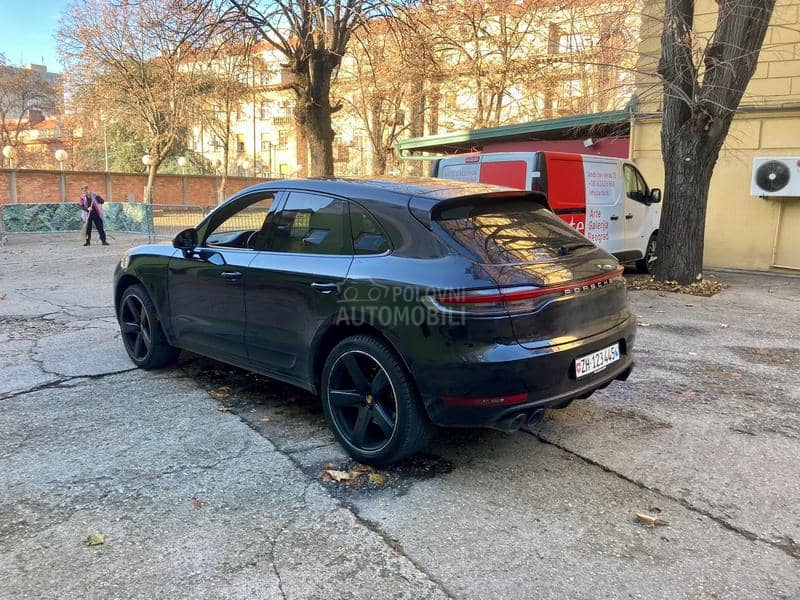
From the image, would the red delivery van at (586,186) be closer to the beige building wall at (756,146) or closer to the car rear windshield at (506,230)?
the beige building wall at (756,146)

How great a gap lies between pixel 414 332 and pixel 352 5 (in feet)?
39.0

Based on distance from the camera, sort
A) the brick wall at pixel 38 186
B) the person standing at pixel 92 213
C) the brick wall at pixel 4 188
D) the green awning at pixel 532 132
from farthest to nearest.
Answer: the brick wall at pixel 38 186 → the brick wall at pixel 4 188 → the person standing at pixel 92 213 → the green awning at pixel 532 132

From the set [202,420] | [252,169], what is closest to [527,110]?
[202,420]

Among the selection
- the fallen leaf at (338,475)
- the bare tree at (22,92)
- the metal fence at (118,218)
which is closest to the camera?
the fallen leaf at (338,475)

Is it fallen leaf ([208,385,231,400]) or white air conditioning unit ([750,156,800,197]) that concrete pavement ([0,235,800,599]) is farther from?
white air conditioning unit ([750,156,800,197])

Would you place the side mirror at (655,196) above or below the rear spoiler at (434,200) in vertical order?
above

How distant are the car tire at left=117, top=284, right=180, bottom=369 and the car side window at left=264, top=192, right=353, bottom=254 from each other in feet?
5.69

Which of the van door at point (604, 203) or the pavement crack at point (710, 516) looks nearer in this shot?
the pavement crack at point (710, 516)

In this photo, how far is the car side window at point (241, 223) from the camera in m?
4.43

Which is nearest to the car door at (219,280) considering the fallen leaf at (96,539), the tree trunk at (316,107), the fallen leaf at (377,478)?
the fallen leaf at (377,478)

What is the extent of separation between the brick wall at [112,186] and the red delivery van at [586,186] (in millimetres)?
28264

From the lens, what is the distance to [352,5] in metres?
13.1

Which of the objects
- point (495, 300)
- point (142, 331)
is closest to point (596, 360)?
point (495, 300)

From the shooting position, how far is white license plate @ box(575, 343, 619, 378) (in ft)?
11.1
